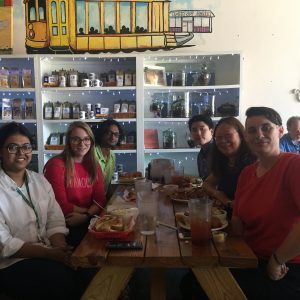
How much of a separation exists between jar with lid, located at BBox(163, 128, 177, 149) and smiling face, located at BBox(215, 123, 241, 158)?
5.62ft

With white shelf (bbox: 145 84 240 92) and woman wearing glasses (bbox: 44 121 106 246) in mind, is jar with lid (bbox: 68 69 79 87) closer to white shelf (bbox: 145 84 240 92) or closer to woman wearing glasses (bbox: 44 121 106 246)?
white shelf (bbox: 145 84 240 92)

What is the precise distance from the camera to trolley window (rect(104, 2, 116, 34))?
12.1 feet

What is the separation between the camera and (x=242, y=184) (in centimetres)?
153

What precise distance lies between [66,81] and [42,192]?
2148 mm

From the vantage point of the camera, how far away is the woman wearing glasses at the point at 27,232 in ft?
4.60

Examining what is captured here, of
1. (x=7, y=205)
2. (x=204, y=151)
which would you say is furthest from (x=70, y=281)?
(x=204, y=151)

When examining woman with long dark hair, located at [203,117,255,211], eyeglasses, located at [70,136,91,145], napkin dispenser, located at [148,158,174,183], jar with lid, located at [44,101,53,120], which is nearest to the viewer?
woman with long dark hair, located at [203,117,255,211]

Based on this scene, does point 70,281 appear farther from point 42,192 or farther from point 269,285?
point 269,285

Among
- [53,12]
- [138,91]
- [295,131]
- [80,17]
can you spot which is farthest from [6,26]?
[295,131]

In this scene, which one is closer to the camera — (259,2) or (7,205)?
(7,205)

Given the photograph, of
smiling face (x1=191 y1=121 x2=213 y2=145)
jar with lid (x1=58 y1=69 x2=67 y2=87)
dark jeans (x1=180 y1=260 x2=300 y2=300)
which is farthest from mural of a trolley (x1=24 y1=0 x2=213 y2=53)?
dark jeans (x1=180 y1=260 x2=300 y2=300)

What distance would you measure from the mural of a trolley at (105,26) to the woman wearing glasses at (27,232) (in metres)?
2.31

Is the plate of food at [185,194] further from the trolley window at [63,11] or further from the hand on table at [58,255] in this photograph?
the trolley window at [63,11]

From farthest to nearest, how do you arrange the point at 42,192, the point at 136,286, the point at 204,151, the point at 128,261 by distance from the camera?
the point at 204,151 → the point at 136,286 → the point at 42,192 → the point at 128,261
